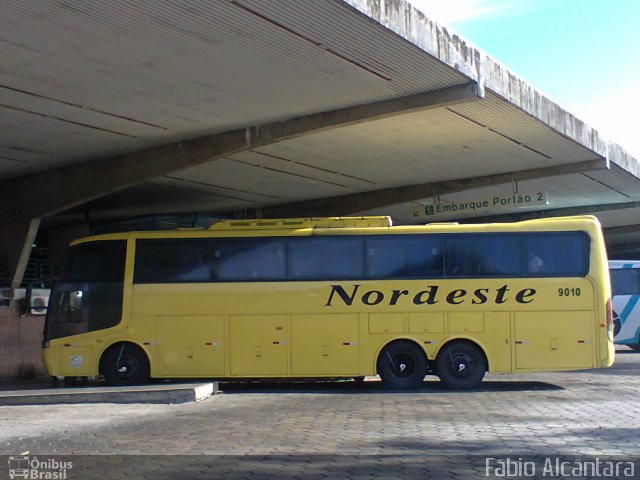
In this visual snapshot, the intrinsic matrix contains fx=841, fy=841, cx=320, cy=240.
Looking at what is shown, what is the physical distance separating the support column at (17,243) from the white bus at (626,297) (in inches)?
741

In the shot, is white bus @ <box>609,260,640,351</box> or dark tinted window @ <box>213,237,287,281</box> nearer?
dark tinted window @ <box>213,237,287,281</box>

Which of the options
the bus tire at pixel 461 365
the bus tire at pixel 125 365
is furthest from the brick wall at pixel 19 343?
the bus tire at pixel 461 365

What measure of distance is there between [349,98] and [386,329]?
4.74 metres

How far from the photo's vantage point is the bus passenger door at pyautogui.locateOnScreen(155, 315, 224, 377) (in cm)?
1730

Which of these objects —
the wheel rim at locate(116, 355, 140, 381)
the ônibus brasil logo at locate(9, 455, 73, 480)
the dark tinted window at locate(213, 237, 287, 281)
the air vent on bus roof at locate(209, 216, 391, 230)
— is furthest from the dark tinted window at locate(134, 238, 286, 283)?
the ônibus brasil logo at locate(9, 455, 73, 480)

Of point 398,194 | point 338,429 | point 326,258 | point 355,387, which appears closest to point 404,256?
point 326,258

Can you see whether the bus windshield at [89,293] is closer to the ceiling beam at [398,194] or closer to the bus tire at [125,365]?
the bus tire at [125,365]

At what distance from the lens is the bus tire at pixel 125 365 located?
1727 centimetres

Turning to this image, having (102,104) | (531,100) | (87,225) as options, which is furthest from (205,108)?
(87,225)

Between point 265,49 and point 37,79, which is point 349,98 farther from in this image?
point 37,79

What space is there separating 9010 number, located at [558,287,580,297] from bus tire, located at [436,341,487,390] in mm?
1990

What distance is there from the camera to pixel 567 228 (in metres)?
17.1

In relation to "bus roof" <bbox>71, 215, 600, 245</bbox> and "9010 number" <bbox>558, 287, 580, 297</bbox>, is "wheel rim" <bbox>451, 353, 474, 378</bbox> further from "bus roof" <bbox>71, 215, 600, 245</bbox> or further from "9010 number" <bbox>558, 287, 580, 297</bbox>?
"bus roof" <bbox>71, 215, 600, 245</bbox>

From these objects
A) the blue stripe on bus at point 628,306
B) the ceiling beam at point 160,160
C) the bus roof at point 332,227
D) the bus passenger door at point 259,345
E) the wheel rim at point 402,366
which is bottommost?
the wheel rim at point 402,366
